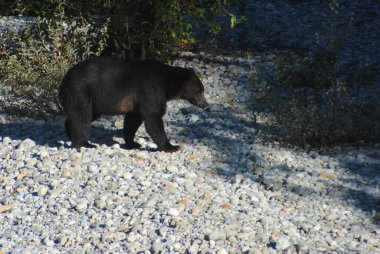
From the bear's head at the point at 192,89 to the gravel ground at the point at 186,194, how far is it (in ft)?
1.21

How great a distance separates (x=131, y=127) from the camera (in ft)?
26.5

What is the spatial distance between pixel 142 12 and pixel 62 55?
1.44 m

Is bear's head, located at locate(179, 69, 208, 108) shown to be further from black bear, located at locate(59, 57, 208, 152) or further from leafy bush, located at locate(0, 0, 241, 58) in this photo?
leafy bush, located at locate(0, 0, 241, 58)

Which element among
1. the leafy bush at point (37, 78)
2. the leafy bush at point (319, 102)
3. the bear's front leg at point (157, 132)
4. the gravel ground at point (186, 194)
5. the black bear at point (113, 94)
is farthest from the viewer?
the leafy bush at point (37, 78)

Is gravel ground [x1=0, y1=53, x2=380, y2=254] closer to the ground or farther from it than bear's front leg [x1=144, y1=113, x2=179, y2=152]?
closer to the ground

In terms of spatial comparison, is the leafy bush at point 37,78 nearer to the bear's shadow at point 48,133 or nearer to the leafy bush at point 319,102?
the bear's shadow at point 48,133

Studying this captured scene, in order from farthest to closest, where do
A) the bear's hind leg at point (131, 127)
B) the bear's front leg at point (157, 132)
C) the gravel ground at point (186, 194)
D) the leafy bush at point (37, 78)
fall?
the leafy bush at point (37, 78) → the bear's hind leg at point (131, 127) → the bear's front leg at point (157, 132) → the gravel ground at point (186, 194)

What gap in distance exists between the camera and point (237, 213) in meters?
6.24

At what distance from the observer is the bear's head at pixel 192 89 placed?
27.2ft

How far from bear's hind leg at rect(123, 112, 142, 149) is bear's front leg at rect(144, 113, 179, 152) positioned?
0.29 m

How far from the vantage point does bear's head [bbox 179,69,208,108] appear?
8.28m

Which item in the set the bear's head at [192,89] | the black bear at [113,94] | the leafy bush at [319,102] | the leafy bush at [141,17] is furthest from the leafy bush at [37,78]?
the leafy bush at [319,102]

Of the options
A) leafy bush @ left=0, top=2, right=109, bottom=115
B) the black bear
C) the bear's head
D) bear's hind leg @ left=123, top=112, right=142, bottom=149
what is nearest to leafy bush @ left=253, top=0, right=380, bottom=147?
the bear's head

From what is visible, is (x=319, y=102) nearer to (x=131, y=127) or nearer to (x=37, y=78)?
(x=131, y=127)
